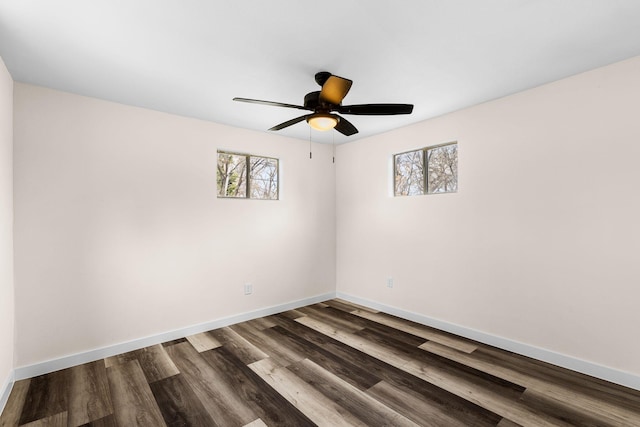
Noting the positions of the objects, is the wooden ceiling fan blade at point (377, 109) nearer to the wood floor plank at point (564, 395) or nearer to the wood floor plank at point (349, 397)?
the wood floor plank at point (349, 397)

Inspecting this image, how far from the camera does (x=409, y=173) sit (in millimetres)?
3896

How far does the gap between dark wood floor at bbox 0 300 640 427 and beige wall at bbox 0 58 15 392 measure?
1.11 feet

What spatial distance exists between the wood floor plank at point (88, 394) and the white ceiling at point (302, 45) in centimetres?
243

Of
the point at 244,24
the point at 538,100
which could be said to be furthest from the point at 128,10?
the point at 538,100

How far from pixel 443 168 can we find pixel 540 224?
117 cm

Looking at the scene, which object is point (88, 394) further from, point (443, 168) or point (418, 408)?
point (443, 168)

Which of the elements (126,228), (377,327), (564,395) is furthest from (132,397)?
(564,395)

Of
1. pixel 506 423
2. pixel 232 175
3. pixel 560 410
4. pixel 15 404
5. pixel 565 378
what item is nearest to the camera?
pixel 506 423

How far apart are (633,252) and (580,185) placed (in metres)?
0.60

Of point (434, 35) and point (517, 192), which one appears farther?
point (517, 192)

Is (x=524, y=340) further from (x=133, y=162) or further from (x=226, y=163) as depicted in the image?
(x=133, y=162)

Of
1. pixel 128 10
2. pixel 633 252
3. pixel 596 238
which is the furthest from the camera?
pixel 596 238

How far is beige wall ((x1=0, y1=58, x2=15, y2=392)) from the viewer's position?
7.00 ft

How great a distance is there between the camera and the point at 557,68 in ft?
7.73
